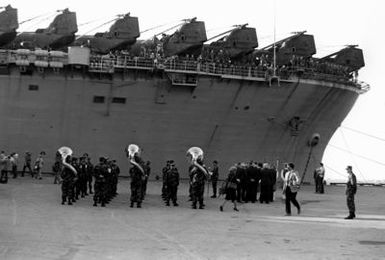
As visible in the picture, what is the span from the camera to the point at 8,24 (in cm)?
3353

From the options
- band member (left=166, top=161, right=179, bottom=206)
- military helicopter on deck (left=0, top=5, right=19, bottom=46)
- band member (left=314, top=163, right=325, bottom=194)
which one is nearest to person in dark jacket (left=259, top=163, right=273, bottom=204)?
band member (left=166, top=161, right=179, bottom=206)

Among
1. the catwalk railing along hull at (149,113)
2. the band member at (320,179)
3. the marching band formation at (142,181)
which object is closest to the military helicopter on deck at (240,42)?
the catwalk railing along hull at (149,113)

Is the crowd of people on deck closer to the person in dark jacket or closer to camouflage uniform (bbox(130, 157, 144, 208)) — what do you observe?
the person in dark jacket

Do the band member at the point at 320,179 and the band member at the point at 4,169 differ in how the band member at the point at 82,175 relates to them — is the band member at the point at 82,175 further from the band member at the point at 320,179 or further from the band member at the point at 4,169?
the band member at the point at 320,179

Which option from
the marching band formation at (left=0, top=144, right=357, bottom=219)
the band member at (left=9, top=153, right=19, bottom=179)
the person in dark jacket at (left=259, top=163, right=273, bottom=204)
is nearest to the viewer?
the marching band formation at (left=0, top=144, right=357, bottom=219)

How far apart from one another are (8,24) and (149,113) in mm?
9913

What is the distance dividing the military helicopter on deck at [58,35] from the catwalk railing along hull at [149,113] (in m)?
3.79

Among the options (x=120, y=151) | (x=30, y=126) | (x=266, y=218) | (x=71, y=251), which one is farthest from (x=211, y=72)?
(x=71, y=251)

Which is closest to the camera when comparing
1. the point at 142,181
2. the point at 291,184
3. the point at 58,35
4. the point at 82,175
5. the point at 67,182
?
the point at 291,184

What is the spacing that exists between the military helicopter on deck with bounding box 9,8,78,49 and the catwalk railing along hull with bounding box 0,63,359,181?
379 cm

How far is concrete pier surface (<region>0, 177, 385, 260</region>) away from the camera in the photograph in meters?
10.1

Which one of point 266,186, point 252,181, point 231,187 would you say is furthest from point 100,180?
point 266,186

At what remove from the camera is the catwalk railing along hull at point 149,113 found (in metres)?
32.1

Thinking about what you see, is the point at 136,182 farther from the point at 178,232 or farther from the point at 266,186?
the point at 266,186
